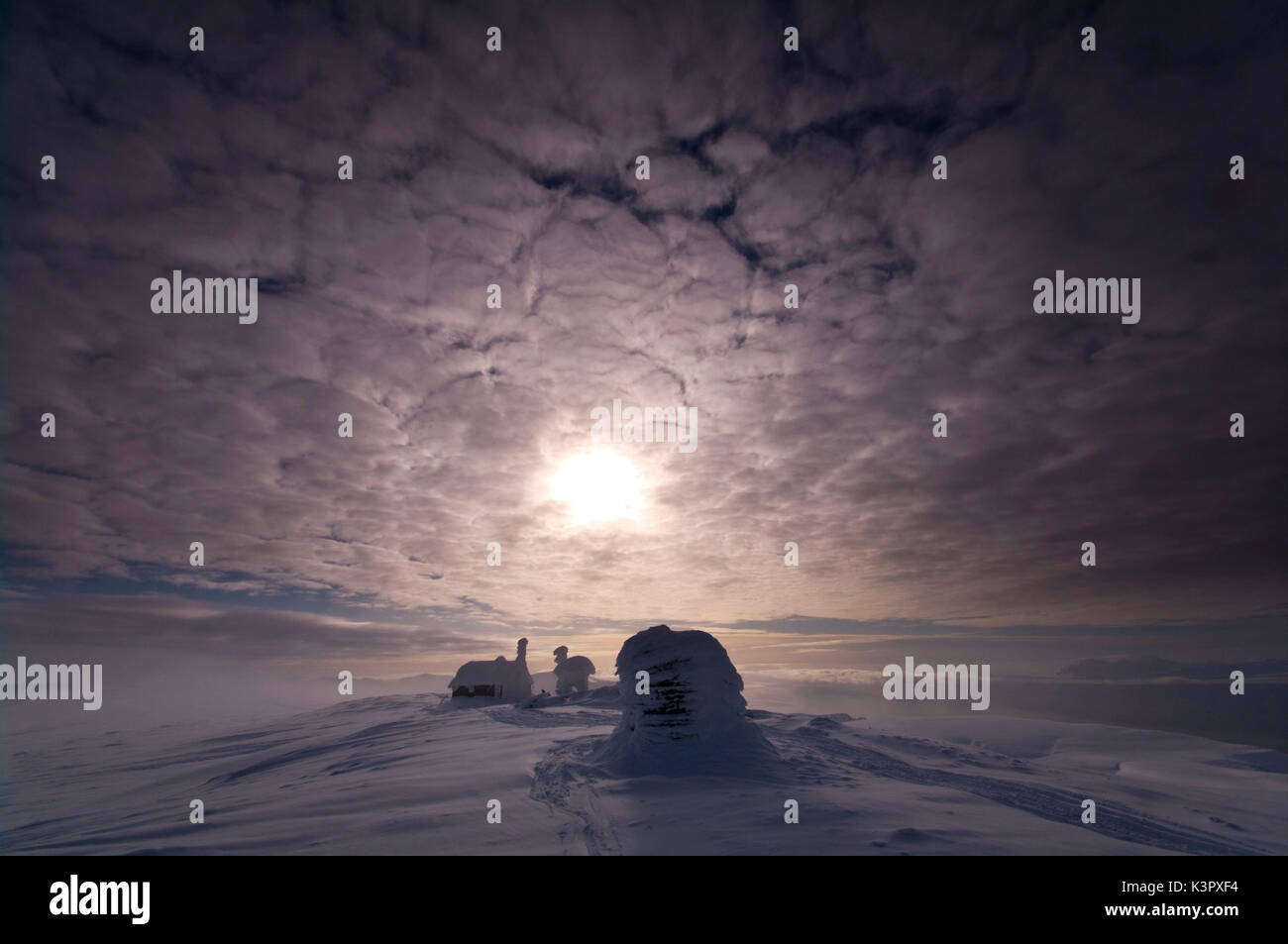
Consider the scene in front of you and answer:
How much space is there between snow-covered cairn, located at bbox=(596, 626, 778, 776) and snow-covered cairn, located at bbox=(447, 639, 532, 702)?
36896mm

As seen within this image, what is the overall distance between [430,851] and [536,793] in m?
4.70

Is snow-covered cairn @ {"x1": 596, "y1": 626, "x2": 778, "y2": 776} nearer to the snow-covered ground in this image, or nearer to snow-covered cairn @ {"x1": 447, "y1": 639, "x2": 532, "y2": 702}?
the snow-covered ground

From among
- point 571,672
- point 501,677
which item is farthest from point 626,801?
point 571,672

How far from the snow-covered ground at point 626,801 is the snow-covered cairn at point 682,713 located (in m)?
0.63

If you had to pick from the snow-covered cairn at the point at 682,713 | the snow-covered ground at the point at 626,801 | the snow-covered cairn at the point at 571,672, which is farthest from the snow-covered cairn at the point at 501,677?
the snow-covered cairn at the point at 682,713

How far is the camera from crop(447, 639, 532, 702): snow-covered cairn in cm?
5147

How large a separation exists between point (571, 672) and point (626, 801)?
46829 millimetres

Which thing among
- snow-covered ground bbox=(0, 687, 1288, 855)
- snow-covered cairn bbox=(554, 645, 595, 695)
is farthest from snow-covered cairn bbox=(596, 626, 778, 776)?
snow-covered cairn bbox=(554, 645, 595, 695)

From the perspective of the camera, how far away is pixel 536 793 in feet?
44.8

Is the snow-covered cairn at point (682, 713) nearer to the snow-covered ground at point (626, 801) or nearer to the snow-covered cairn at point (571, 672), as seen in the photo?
the snow-covered ground at point (626, 801)

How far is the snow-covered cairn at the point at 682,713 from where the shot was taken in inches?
643

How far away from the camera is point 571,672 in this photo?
5650 centimetres
